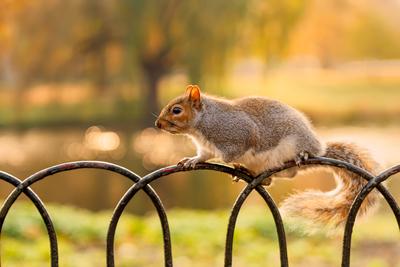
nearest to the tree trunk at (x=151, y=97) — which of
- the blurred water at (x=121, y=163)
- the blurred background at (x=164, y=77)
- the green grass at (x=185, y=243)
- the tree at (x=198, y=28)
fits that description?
the blurred background at (x=164, y=77)

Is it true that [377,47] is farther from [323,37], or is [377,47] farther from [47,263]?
[47,263]

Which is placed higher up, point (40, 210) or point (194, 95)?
point (194, 95)

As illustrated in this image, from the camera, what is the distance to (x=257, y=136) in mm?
1466

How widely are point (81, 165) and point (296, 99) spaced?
15333 mm

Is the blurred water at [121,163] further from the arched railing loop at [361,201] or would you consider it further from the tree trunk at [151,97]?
the arched railing loop at [361,201]

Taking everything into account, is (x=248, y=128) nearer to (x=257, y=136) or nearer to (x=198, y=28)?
(x=257, y=136)

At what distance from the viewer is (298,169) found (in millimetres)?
1445

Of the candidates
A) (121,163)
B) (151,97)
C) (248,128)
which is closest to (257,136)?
(248,128)

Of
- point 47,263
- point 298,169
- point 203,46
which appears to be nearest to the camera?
point 298,169

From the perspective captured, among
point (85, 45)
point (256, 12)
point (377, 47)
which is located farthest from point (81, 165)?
point (377, 47)

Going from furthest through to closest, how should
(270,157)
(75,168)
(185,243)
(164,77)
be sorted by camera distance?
(164,77) → (185,243) → (270,157) → (75,168)

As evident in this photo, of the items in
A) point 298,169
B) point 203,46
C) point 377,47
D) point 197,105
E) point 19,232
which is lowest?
point 298,169

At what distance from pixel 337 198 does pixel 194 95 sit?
1.09 ft

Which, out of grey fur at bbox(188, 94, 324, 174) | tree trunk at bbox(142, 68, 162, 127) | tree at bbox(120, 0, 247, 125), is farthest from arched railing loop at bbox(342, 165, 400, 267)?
tree trunk at bbox(142, 68, 162, 127)
